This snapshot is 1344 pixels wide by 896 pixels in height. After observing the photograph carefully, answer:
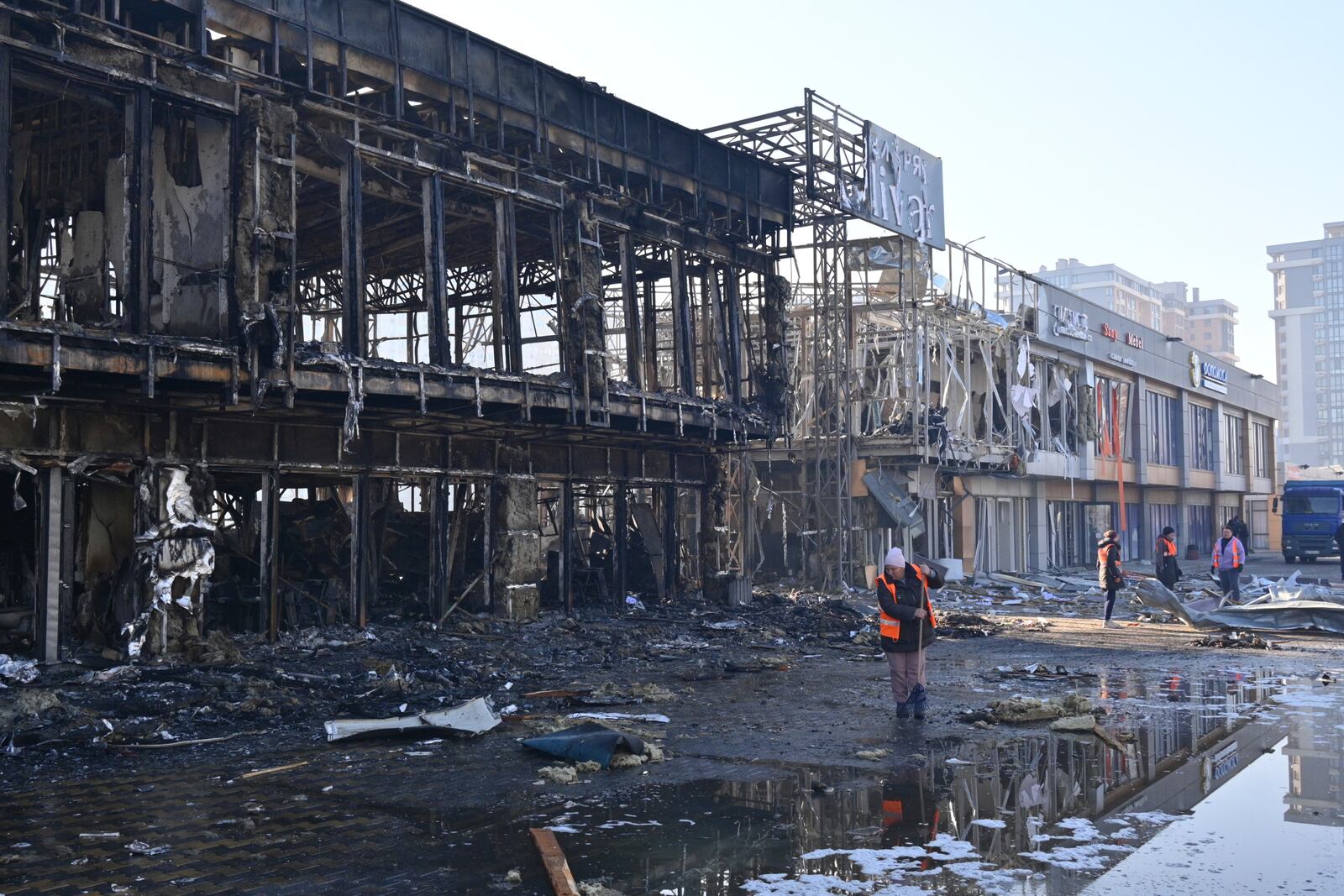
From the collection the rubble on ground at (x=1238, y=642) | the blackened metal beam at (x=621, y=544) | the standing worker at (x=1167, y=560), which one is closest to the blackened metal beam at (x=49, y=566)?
the blackened metal beam at (x=621, y=544)

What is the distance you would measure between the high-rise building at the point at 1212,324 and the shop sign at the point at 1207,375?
14393 centimetres

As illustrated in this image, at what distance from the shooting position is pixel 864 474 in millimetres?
30812

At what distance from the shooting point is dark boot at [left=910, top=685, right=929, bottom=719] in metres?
11.4

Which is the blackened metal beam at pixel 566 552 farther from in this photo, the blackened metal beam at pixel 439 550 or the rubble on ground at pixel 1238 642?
the rubble on ground at pixel 1238 642

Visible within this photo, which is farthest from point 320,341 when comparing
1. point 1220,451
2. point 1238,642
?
point 1220,451

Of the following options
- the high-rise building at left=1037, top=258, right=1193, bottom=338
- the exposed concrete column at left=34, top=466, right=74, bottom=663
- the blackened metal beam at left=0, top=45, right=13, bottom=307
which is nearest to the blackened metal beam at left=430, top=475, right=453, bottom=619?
the exposed concrete column at left=34, top=466, right=74, bottom=663

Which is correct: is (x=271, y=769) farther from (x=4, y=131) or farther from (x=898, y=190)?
(x=898, y=190)

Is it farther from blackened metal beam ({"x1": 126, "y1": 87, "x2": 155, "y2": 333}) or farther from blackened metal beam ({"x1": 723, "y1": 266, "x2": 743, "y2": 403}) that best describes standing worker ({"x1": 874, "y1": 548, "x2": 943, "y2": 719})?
blackened metal beam ({"x1": 723, "y1": 266, "x2": 743, "y2": 403})

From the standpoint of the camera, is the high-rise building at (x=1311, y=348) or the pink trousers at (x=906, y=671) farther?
the high-rise building at (x=1311, y=348)

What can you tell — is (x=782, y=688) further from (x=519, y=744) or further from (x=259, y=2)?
(x=259, y=2)

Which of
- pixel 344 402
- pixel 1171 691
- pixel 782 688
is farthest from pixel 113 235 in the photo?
pixel 1171 691

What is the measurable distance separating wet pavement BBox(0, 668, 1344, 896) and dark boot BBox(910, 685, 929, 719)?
82 centimetres

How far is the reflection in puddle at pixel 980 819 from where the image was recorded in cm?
634

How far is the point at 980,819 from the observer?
7.57 meters
